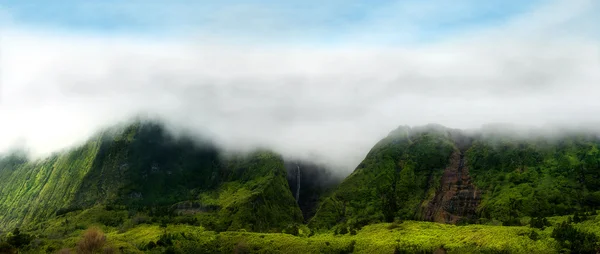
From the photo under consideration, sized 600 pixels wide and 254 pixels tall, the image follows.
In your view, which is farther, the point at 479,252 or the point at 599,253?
the point at 479,252

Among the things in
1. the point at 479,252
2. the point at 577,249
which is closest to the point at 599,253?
the point at 577,249

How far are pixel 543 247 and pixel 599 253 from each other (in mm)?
19250

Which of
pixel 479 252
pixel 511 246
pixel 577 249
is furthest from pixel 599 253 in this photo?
pixel 479 252

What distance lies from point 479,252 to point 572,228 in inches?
1650

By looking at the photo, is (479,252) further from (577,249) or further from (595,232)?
(595,232)

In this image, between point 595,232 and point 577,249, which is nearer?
point 577,249

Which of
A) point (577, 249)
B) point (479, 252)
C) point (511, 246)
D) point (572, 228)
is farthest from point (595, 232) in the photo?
point (479, 252)

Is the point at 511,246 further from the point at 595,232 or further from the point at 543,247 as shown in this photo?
the point at 595,232

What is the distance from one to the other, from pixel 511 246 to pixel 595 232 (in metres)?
35.2

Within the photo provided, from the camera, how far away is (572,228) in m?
200

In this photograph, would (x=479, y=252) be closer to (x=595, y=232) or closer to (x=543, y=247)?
(x=543, y=247)

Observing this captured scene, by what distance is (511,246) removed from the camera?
196 metres

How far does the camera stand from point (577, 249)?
18200cm

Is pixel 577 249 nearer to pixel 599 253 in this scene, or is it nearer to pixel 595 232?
pixel 599 253
